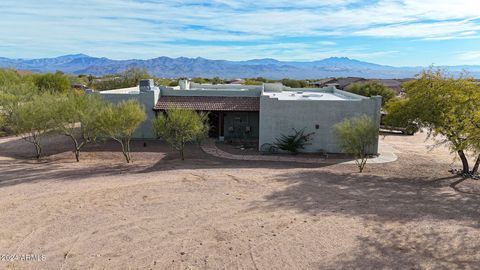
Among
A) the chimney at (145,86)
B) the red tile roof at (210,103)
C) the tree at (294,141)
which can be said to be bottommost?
the tree at (294,141)

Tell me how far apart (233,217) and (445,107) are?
13.9 m

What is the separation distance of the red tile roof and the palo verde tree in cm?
1163

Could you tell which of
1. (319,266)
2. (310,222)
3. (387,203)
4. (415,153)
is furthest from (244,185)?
(415,153)

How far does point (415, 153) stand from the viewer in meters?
28.0

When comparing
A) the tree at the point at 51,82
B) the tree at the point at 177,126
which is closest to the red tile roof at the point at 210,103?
the tree at the point at 177,126

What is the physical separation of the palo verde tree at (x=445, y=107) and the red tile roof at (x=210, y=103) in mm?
11634

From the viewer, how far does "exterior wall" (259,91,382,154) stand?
2592cm

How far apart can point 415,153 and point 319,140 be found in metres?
7.74

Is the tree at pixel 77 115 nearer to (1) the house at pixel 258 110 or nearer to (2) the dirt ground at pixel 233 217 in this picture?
(2) the dirt ground at pixel 233 217

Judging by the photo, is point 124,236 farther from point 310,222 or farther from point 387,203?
point 387,203

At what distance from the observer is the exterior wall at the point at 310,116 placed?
25.9 meters

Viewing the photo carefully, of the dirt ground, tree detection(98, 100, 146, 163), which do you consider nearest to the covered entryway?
tree detection(98, 100, 146, 163)

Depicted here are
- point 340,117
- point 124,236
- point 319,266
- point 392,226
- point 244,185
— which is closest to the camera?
point 319,266

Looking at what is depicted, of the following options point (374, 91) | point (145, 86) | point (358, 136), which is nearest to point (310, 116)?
point (358, 136)
